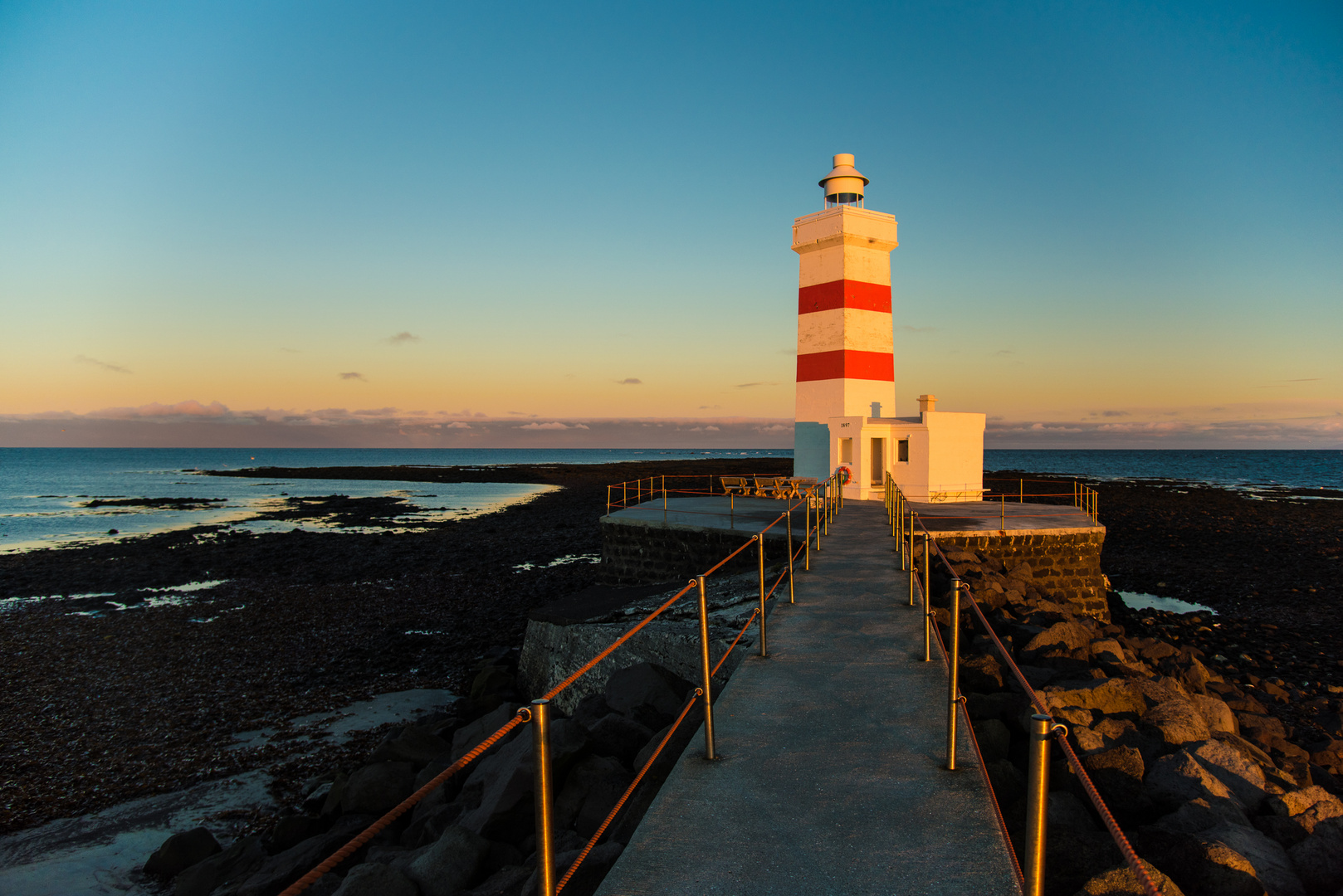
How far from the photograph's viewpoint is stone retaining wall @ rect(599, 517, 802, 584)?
1241 cm

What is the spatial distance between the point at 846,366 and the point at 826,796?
48.3 feet

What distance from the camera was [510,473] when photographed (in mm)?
71250

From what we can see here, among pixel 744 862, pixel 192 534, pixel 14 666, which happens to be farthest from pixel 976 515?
pixel 192 534

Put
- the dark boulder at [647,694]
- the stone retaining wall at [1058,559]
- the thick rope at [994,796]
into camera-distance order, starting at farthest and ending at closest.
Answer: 1. the stone retaining wall at [1058,559]
2. the dark boulder at [647,694]
3. the thick rope at [994,796]

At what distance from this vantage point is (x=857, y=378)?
1752 centimetres

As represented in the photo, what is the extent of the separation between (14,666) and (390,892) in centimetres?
1202

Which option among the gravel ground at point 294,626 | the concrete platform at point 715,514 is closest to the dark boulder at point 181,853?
the gravel ground at point 294,626

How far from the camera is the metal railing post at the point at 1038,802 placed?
2129 millimetres

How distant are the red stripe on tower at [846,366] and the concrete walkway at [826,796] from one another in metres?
12.2

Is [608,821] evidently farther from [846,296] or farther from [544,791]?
[846,296]

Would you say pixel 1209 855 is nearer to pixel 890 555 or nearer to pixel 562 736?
pixel 562 736

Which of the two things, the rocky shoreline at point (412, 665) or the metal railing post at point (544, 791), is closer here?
the metal railing post at point (544, 791)

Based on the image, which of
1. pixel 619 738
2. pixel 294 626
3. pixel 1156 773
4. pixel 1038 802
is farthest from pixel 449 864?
pixel 294 626

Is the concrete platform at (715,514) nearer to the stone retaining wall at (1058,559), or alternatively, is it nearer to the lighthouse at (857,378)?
the lighthouse at (857,378)
